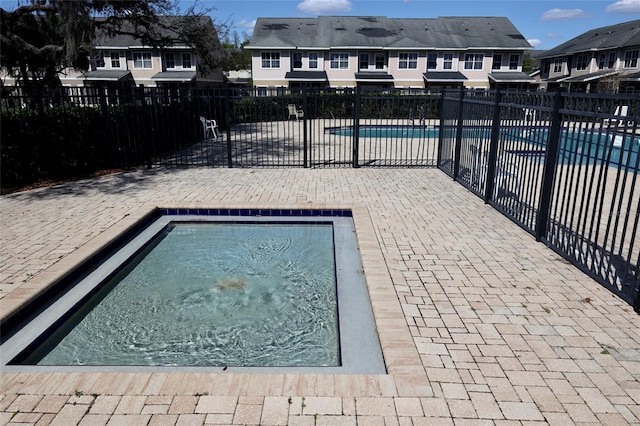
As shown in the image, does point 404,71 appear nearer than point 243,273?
No

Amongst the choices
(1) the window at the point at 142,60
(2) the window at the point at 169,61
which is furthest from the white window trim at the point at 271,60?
(1) the window at the point at 142,60

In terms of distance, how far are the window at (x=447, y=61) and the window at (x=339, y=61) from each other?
8.87m

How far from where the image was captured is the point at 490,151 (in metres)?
7.23

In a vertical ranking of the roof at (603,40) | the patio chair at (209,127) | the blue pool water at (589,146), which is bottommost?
the patio chair at (209,127)

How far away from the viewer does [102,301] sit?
15.3ft

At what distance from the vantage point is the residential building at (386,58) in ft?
129

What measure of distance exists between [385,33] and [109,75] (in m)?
25.3

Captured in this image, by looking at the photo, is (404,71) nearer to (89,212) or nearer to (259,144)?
(259,144)

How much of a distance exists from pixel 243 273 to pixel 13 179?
6130 millimetres

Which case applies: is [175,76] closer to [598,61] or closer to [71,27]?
[71,27]

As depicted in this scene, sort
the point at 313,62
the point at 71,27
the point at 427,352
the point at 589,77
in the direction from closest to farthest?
1. the point at 427,352
2. the point at 71,27
3. the point at 589,77
4. the point at 313,62

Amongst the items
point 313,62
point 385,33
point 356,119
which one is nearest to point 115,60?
point 313,62

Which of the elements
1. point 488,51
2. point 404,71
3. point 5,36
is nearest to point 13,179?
point 5,36

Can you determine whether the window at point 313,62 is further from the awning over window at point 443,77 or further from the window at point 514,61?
the window at point 514,61
